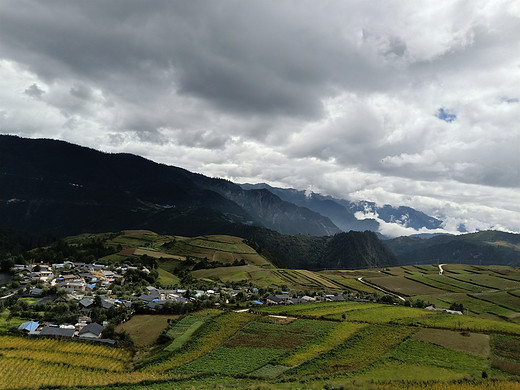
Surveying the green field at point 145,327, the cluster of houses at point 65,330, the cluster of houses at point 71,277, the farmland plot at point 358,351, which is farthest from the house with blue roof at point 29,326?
the farmland plot at point 358,351

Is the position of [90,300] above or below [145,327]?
below

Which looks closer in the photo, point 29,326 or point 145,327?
point 29,326

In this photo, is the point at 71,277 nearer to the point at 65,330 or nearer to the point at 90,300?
the point at 90,300

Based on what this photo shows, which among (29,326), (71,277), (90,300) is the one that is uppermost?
(29,326)

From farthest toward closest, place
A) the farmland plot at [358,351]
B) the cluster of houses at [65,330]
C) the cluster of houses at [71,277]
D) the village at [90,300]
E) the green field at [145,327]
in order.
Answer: the cluster of houses at [71,277]
the green field at [145,327]
the village at [90,300]
the cluster of houses at [65,330]
the farmland plot at [358,351]

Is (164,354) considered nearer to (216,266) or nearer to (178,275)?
(178,275)

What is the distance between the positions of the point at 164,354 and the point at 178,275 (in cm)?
11798

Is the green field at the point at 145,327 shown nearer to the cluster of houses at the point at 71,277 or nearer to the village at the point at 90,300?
the village at the point at 90,300

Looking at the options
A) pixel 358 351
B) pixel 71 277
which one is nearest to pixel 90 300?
pixel 71 277

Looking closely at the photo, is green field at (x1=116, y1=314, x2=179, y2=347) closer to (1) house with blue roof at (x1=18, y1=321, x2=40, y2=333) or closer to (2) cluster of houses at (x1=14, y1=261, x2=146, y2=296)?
(1) house with blue roof at (x1=18, y1=321, x2=40, y2=333)

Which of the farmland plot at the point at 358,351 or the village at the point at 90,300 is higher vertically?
the farmland plot at the point at 358,351

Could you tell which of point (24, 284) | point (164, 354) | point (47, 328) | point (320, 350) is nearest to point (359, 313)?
point (320, 350)

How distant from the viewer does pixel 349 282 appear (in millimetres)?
168125

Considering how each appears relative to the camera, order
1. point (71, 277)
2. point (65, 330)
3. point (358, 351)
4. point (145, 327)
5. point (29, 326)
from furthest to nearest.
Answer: point (71, 277) → point (145, 327) → point (65, 330) → point (29, 326) → point (358, 351)
